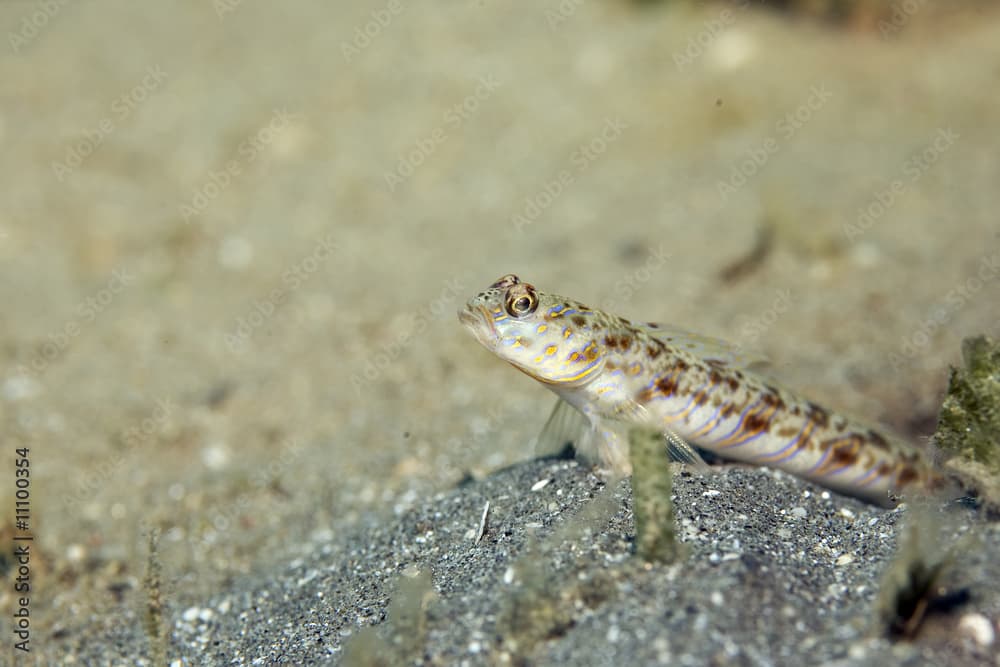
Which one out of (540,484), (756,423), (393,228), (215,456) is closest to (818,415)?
(756,423)

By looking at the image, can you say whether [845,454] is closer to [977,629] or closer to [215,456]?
[977,629]

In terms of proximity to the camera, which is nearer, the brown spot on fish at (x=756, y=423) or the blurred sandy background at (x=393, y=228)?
the brown spot on fish at (x=756, y=423)

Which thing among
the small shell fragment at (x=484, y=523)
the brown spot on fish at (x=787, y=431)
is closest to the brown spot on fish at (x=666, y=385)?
the brown spot on fish at (x=787, y=431)

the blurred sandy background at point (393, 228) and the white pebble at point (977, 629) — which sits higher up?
the white pebble at point (977, 629)

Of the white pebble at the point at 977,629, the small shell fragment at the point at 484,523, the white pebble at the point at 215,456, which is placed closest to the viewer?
the white pebble at the point at 977,629

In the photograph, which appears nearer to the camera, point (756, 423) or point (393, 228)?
point (756, 423)

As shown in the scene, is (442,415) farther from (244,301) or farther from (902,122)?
(902,122)

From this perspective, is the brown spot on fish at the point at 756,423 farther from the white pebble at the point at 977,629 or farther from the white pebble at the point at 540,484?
the white pebble at the point at 977,629
